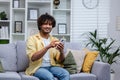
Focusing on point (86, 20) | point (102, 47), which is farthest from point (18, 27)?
point (102, 47)

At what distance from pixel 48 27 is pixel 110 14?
2.31 metres

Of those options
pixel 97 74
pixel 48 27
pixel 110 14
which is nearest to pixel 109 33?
pixel 110 14

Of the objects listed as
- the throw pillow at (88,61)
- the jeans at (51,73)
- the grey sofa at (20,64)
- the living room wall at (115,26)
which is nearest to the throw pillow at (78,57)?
the throw pillow at (88,61)

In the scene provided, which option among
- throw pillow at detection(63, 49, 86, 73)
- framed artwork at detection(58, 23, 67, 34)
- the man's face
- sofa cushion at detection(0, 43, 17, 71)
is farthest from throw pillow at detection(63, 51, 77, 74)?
framed artwork at detection(58, 23, 67, 34)

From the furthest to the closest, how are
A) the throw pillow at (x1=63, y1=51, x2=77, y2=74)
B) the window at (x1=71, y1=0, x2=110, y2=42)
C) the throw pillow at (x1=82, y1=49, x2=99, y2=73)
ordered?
the window at (x1=71, y1=0, x2=110, y2=42), the throw pillow at (x1=82, y1=49, x2=99, y2=73), the throw pillow at (x1=63, y1=51, x2=77, y2=74)

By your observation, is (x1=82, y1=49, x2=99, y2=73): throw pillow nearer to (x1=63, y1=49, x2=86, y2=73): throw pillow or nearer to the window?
(x1=63, y1=49, x2=86, y2=73): throw pillow

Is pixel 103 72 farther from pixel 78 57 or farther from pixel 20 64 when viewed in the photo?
pixel 20 64

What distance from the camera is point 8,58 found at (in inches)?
145

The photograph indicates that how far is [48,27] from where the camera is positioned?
3270 millimetres

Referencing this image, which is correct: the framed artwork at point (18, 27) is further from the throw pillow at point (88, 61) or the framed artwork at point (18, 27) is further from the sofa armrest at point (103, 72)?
the sofa armrest at point (103, 72)

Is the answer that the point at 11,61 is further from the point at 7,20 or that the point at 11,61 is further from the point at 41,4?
the point at 41,4

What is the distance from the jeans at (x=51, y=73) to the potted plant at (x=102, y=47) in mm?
1553

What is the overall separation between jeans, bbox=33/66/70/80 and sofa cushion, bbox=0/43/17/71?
24.9 inches

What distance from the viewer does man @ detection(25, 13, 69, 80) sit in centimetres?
311
